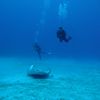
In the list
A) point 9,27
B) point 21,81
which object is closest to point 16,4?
point 9,27

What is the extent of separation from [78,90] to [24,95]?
2.56m

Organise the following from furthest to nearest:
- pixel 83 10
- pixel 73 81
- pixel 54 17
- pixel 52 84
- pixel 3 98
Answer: pixel 54 17, pixel 83 10, pixel 73 81, pixel 52 84, pixel 3 98

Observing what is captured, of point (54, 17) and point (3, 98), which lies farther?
point (54, 17)

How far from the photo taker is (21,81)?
503 inches

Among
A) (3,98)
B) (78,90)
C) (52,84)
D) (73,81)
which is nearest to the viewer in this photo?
(3,98)

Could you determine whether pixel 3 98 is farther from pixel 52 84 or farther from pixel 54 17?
pixel 54 17

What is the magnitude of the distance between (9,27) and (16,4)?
9.20 metres

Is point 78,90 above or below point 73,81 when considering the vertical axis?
below

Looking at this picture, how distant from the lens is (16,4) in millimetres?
90875

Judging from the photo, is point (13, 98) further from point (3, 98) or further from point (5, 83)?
point (5, 83)

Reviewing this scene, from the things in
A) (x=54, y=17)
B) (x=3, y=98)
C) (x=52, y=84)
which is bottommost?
(x=3, y=98)

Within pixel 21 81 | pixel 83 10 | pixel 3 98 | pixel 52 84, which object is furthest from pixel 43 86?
pixel 83 10

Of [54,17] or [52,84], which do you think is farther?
[54,17]

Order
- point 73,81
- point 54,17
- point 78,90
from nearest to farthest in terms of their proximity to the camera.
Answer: point 78,90 → point 73,81 → point 54,17
